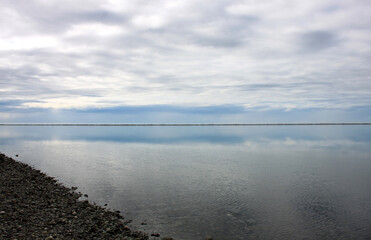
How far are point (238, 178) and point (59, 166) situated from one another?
26.1 m

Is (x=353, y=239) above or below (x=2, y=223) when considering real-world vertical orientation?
below

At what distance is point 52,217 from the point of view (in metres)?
16.6

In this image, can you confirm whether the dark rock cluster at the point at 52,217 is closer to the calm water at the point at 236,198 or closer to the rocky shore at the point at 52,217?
the rocky shore at the point at 52,217

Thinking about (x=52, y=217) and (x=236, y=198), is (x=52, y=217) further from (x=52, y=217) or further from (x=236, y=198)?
(x=236, y=198)

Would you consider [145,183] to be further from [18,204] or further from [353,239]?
[353,239]

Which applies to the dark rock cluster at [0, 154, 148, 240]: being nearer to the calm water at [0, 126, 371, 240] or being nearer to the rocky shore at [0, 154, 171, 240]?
the rocky shore at [0, 154, 171, 240]

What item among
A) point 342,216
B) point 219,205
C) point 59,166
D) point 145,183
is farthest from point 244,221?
point 59,166

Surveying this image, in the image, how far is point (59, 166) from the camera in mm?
41344

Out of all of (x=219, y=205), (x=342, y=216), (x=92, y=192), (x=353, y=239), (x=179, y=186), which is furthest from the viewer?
(x=179, y=186)

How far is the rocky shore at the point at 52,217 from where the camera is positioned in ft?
46.3

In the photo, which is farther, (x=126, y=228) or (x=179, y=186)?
(x=179, y=186)

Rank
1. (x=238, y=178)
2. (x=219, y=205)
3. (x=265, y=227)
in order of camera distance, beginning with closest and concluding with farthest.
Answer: (x=265, y=227)
(x=219, y=205)
(x=238, y=178)

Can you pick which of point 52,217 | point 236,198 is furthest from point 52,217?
point 236,198

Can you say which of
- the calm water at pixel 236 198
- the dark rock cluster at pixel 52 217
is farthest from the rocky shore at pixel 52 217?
the calm water at pixel 236 198
